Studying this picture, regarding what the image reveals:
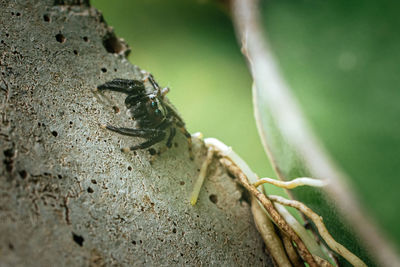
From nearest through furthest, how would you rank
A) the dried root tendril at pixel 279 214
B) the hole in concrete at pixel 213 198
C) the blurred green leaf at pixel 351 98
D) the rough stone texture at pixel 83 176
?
the rough stone texture at pixel 83 176 → the blurred green leaf at pixel 351 98 → the dried root tendril at pixel 279 214 → the hole in concrete at pixel 213 198

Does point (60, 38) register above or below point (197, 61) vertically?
above

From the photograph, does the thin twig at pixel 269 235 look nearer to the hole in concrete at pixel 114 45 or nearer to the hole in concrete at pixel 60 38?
the hole in concrete at pixel 114 45

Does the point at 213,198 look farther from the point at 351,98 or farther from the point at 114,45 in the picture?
the point at 114,45

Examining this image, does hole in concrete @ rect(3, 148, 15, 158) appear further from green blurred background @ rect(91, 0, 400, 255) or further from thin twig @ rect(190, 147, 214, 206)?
green blurred background @ rect(91, 0, 400, 255)

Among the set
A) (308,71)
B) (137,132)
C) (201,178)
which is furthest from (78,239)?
(308,71)

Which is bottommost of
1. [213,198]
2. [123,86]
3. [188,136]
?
[213,198]

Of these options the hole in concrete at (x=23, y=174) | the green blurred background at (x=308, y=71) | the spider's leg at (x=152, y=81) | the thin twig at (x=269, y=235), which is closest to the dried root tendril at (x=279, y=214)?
the thin twig at (x=269, y=235)
